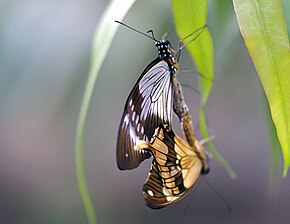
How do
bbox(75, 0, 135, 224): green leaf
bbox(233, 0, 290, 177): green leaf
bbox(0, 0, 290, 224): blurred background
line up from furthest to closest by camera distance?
1. bbox(0, 0, 290, 224): blurred background
2. bbox(75, 0, 135, 224): green leaf
3. bbox(233, 0, 290, 177): green leaf

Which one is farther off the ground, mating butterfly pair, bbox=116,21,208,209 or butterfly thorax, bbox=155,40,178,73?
butterfly thorax, bbox=155,40,178,73

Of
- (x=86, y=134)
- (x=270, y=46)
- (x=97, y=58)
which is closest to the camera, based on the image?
(x=270, y=46)

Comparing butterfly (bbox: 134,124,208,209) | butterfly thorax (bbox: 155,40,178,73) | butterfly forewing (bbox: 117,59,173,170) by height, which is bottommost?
butterfly (bbox: 134,124,208,209)

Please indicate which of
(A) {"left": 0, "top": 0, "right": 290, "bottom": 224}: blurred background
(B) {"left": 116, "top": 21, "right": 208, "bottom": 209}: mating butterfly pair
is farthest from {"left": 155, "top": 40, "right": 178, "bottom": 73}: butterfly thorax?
(A) {"left": 0, "top": 0, "right": 290, "bottom": 224}: blurred background

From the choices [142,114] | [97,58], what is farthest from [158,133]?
[97,58]

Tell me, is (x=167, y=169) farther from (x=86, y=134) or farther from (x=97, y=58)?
(x=86, y=134)

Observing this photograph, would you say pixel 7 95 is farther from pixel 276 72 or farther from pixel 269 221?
pixel 269 221

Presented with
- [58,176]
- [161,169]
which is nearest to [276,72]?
[161,169]

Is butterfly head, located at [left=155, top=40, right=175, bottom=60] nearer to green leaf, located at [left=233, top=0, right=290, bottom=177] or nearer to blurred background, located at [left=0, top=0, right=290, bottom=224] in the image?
green leaf, located at [left=233, top=0, right=290, bottom=177]
